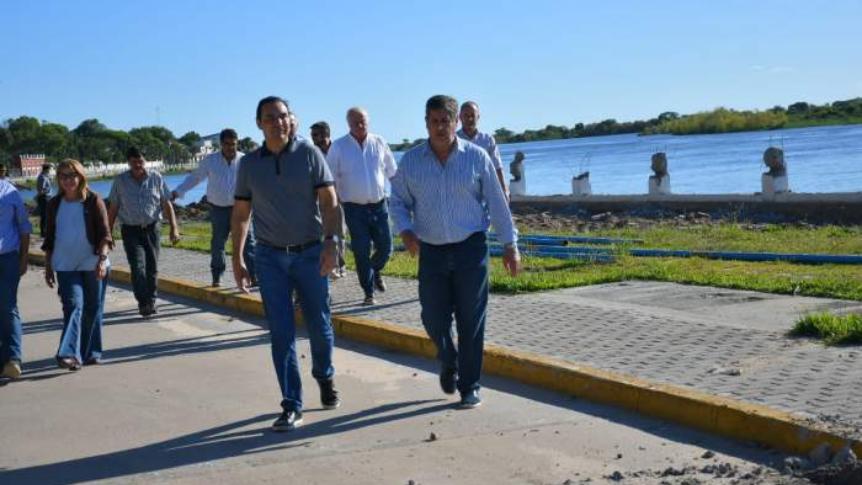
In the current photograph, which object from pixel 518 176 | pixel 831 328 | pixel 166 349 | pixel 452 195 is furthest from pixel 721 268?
pixel 518 176

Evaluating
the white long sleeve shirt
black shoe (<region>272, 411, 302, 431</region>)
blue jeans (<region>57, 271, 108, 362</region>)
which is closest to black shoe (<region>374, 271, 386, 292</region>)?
the white long sleeve shirt

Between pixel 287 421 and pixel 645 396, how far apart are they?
2177mm

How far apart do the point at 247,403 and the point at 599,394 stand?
2.36m

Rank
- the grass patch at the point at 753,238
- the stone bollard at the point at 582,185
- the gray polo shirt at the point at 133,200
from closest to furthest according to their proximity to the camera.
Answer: the gray polo shirt at the point at 133,200
the grass patch at the point at 753,238
the stone bollard at the point at 582,185

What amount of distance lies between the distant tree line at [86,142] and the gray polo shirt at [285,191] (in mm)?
73567

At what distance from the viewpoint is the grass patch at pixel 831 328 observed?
7.89 m

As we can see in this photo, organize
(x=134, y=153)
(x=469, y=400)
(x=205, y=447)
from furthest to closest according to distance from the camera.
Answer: (x=134, y=153), (x=469, y=400), (x=205, y=447)

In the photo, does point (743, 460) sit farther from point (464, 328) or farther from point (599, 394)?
point (464, 328)

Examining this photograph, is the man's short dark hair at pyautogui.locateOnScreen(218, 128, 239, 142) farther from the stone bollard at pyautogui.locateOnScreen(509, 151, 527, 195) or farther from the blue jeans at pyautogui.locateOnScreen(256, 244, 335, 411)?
the stone bollard at pyautogui.locateOnScreen(509, 151, 527, 195)

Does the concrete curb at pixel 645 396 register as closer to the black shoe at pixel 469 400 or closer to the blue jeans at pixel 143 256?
the black shoe at pixel 469 400

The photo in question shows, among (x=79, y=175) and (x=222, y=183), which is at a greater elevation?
(x=79, y=175)

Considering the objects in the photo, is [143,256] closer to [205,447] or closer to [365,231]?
[365,231]

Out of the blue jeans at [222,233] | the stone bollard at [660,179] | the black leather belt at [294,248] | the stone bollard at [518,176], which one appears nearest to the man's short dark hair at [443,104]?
the black leather belt at [294,248]

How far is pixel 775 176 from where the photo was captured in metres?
22.8
